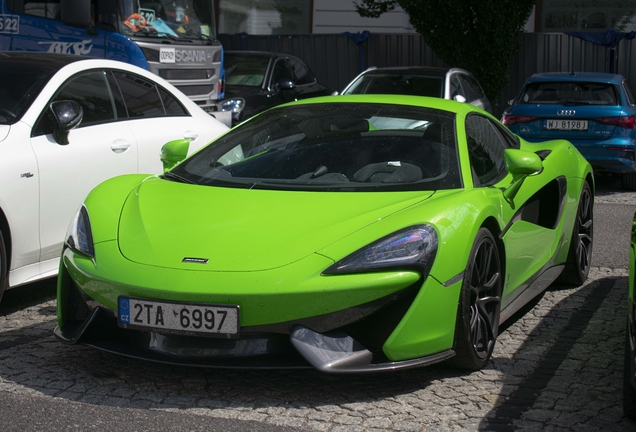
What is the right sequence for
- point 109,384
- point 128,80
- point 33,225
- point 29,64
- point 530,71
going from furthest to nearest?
point 530,71 < point 128,80 < point 29,64 < point 33,225 < point 109,384

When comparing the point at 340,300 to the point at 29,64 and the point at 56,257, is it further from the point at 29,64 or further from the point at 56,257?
the point at 29,64

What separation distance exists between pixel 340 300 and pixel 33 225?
2427 mm

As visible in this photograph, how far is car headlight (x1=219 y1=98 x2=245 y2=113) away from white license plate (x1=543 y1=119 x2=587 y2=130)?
15.5 ft

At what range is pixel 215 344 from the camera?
3779 mm

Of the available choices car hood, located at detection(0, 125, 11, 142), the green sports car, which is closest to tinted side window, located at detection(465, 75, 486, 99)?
the green sports car

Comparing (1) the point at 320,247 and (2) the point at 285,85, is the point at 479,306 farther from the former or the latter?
(2) the point at 285,85

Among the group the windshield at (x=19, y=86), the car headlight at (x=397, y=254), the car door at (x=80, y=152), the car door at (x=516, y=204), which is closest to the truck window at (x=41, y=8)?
the car door at (x=80, y=152)

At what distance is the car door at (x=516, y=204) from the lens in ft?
15.4

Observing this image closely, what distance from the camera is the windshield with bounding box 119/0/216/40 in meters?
11.6

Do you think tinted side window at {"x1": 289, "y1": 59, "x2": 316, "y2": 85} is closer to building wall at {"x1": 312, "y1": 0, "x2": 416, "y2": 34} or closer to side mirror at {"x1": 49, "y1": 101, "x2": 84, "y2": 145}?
building wall at {"x1": 312, "y1": 0, "x2": 416, "y2": 34}

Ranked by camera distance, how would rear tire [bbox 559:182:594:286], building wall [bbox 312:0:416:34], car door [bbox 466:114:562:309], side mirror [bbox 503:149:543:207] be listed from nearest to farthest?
side mirror [bbox 503:149:543:207] < car door [bbox 466:114:562:309] < rear tire [bbox 559:182:594:286] < building wall [bbox 312:0:416:34]

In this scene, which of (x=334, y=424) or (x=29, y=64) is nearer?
(x=334, y=424)

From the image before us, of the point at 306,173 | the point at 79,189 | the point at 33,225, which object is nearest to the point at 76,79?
the point at 79,189

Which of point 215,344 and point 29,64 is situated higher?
point 29,64
